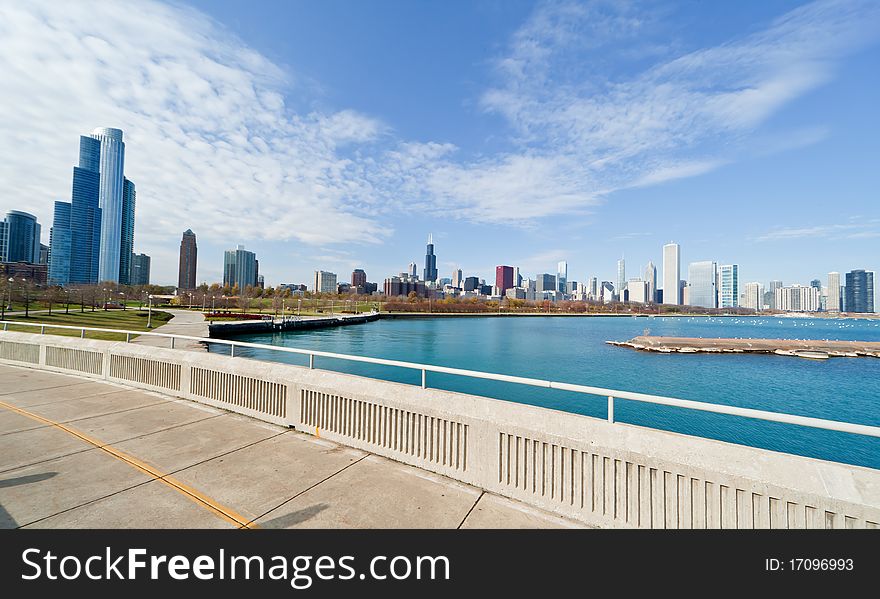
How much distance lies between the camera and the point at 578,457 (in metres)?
3.52

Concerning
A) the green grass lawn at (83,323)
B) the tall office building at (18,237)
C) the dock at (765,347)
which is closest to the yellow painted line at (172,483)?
the green grass lawn at (83,323)

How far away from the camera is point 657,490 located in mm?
3145

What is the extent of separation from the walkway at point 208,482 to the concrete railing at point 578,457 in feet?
0.79

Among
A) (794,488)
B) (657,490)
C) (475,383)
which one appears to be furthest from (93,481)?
(475,383)

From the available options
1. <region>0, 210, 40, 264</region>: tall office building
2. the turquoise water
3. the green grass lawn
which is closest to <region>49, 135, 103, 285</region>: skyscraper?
<region>0, 210, 40, 264</region>: tall office building

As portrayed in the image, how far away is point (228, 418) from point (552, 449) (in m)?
5.59

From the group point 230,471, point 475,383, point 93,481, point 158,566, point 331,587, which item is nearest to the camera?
point 331,587

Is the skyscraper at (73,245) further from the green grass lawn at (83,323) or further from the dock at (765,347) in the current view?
the dock at (765,347)

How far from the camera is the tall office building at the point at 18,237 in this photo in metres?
173

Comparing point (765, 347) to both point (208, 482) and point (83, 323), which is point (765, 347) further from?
point (83, 323)

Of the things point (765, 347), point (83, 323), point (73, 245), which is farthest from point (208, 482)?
point (73, 245)

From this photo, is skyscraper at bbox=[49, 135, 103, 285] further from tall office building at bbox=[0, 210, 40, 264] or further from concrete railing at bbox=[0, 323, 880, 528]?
concrete railing at bbox=[0, 323, 880, 528]

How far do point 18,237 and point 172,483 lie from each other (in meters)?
271

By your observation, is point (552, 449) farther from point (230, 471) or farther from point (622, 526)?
point (230, 471)
